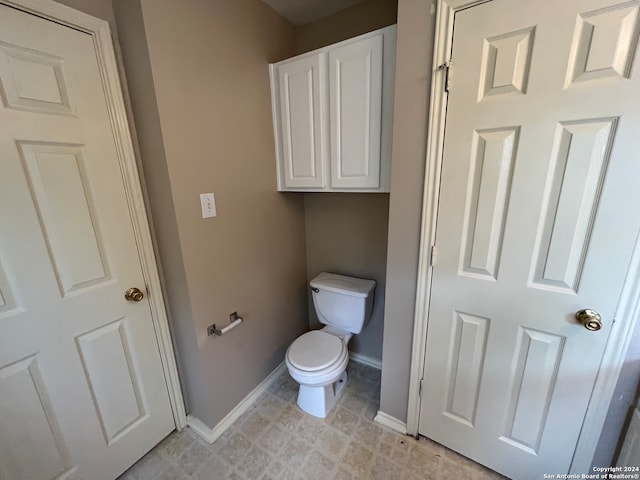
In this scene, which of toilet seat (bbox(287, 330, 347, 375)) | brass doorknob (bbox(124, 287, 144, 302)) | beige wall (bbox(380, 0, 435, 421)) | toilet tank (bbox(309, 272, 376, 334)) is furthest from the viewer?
toilet tank (bbox(309, 272, 376, 334))

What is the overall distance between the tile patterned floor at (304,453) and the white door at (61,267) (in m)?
0.31

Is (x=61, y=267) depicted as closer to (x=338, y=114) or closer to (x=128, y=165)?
(x=128, y=165)

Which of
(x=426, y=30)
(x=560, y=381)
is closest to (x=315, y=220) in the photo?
(x=426, y=30)

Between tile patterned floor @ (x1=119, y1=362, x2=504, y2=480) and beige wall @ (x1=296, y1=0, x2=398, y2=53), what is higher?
beige wall @ (x1=296, y1=0, x2=398, y2=53)

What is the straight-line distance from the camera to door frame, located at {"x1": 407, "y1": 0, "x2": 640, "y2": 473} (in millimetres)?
863

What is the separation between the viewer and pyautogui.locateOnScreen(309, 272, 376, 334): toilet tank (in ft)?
5.41

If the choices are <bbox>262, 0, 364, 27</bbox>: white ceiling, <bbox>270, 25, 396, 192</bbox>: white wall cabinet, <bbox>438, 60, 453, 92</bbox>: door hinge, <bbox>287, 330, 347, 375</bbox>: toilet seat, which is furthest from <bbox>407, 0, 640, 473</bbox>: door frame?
<bbox>262, 0, 364, 27</bbox>: white ceiling

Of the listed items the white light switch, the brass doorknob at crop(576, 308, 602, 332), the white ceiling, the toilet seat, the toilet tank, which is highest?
the white ceiling

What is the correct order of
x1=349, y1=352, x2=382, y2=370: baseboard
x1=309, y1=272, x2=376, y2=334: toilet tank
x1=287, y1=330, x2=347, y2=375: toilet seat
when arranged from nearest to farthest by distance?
x1=287, y1=330, x2=347, y2=375: toilet seat < x1=309, y1=272, x2=376, y2=334: toilet tank < x1=349, y1=352, x2=382, y2=370: baseboard

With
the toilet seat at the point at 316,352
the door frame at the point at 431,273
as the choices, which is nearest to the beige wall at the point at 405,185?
the door frame at the point at 431,273

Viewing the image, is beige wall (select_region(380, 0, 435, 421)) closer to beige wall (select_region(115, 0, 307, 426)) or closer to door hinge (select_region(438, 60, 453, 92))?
door hinge (select_region(438, 60, 453, 92))

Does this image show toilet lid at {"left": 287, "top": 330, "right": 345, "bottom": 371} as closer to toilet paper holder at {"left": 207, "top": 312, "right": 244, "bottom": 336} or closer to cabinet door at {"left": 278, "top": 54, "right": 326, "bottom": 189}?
toilet paper holder at {"left": 207, "top": 312, "right": 244, "bottom": 336}

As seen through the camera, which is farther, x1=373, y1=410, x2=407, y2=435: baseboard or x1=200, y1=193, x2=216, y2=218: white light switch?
x1=373, y1=410, x2=407, y2=435: baseboard

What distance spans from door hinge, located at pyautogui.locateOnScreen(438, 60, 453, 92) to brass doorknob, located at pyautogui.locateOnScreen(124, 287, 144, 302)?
1612 mm
